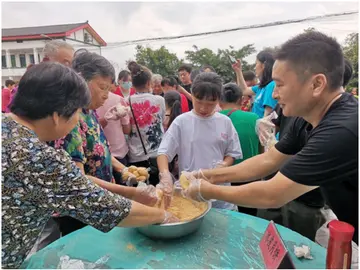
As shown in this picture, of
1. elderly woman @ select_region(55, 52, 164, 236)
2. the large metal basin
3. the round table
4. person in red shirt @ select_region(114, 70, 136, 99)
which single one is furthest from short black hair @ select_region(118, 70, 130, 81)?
the large metal basin

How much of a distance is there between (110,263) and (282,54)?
1.20 metres

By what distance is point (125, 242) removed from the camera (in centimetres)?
133

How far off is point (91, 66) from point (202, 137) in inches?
35.9

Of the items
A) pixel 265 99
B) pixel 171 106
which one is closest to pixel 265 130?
pixel 265 99

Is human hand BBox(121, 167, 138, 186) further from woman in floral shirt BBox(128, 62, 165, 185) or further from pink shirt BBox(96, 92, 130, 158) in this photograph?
woman in floral shirt BBox(128, 62, 165, 185)

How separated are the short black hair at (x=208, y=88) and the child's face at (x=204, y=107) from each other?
3 centimetres

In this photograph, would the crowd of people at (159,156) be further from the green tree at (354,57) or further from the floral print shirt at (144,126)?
the floral print shirt at (144,126)

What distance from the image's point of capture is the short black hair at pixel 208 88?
2078mm

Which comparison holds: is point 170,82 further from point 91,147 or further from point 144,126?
point 91,147

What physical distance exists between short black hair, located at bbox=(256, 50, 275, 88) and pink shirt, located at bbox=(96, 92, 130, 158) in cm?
160

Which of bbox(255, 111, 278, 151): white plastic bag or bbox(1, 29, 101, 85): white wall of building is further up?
bbox(1, 29, 101, 85): white wall of building

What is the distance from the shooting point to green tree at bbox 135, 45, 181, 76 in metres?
24.5

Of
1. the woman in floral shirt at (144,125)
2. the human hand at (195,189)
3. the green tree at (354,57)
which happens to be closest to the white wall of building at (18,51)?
the green tree at (354,57)

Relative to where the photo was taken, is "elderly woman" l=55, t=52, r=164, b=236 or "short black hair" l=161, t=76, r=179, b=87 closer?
"elderly woman" l=55, t=52, r=164, b=236
